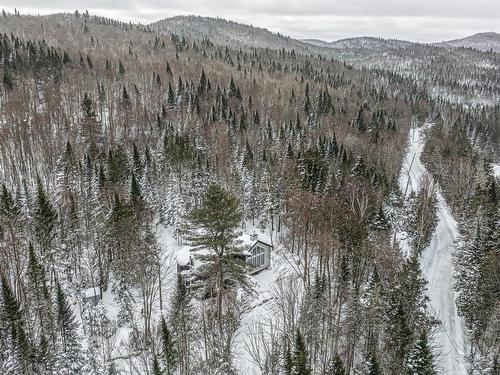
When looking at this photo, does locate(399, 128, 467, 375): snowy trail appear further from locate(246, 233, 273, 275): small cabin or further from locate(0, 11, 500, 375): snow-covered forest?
locate(246, 233, 273, 275): small cabin

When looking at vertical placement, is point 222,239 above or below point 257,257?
above

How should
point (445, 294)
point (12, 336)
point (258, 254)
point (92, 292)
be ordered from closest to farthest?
point (12, 336)
point (92, 292)
point (445, 294)
point (258, 254)

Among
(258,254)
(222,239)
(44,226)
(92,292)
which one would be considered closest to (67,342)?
(92,292)

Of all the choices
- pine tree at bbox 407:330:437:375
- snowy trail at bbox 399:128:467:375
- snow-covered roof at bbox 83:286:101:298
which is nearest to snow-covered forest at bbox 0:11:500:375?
pine tree at bbox 407:330:437:375

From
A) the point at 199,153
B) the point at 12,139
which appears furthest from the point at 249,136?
the point at 12,139

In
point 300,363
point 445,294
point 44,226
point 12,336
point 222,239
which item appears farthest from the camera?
point 445,294

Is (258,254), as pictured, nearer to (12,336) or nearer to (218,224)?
(218,224)

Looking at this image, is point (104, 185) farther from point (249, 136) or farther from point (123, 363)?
point (249, 136)
